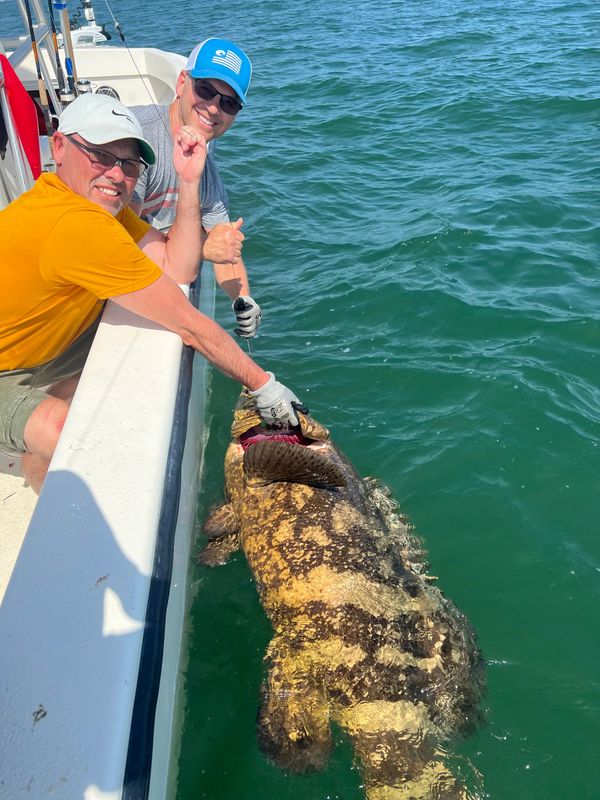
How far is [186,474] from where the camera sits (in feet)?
13.0

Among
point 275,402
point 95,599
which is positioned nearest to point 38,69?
point 275,402

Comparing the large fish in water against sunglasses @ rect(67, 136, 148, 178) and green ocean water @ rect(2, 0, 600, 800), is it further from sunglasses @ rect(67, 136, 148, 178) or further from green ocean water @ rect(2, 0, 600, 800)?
sunglasses @ rect(67, 136, 148, 178)

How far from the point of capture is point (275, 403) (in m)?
4.21

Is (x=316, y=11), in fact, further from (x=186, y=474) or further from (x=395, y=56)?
(x=186, y=474)

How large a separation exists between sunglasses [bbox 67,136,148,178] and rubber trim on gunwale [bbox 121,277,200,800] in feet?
4.13

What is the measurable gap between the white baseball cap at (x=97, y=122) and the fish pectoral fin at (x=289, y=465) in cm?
177

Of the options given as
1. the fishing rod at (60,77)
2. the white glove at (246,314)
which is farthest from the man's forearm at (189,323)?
the fishing rod at (60,77)

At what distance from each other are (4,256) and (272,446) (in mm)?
1679

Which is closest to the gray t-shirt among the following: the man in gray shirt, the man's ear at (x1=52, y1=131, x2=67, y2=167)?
the man in gray shirt

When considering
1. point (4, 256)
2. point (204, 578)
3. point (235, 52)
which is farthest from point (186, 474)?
point (235, 52)

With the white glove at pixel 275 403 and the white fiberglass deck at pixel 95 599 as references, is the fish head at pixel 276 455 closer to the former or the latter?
the white glove at pixel 275 403

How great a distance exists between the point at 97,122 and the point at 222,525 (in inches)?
96.1

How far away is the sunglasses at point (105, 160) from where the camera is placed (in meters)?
3.49

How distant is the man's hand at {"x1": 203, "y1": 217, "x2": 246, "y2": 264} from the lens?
15.4 ft
